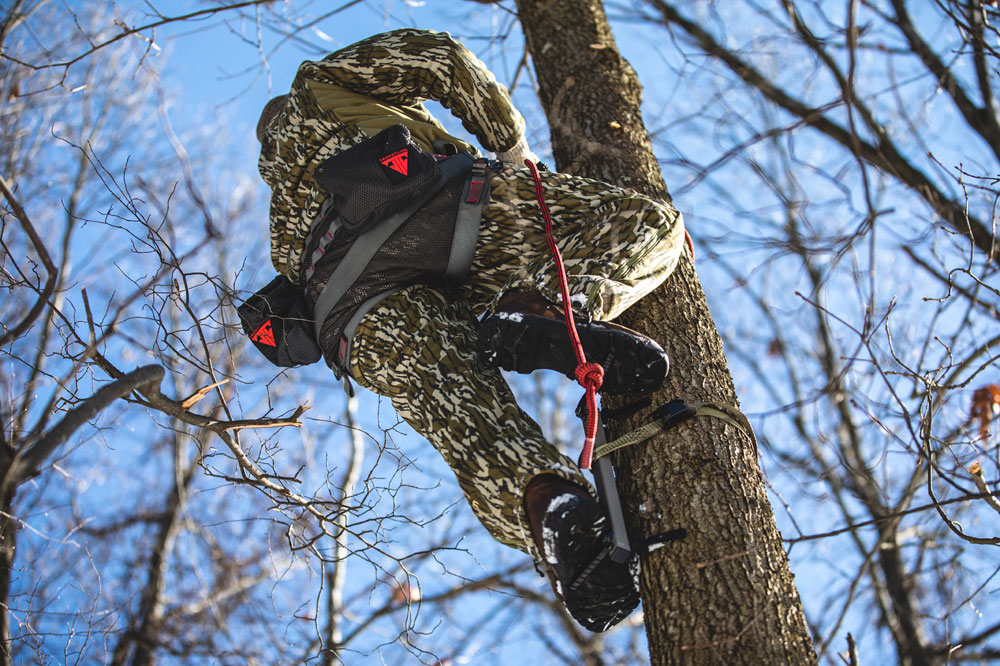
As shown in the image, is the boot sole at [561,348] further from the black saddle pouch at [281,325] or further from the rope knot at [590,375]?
the black saddle pouch at [281,325]

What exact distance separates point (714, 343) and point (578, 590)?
975mm

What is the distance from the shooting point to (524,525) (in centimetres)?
209

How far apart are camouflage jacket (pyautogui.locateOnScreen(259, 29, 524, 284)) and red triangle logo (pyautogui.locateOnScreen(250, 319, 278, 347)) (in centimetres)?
29

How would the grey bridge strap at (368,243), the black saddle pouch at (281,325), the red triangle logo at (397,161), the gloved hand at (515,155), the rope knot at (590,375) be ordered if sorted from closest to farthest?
the rope knot at (590,375)
the red triangle logo at (397,161)
the grey bridge strap at (368,243)
the black saddle pouch at (281,325)
the gloved hand at (515,155)

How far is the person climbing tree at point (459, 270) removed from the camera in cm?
214

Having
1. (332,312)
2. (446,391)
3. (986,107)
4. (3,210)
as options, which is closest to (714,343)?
(446,391)

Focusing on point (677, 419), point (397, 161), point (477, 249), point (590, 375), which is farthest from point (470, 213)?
point (677, 419)

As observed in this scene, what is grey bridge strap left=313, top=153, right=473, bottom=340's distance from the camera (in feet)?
8.14

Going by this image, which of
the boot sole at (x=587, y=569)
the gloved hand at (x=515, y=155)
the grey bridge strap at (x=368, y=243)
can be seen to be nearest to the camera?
the boot sole at (x=587, y=569)

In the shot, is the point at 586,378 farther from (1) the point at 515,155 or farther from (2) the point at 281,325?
(2) the point at 281,325

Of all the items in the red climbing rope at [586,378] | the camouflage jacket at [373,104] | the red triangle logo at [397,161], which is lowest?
the red climbing rope at [586,378]

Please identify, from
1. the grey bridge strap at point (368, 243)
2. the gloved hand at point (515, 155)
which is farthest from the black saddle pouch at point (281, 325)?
the gloved hand at point (515, 155)

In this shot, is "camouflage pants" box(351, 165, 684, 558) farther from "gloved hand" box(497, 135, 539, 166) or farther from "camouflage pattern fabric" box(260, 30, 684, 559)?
"gloved hand" box(497, 135, 539, 166)

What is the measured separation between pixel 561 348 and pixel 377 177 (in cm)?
74
